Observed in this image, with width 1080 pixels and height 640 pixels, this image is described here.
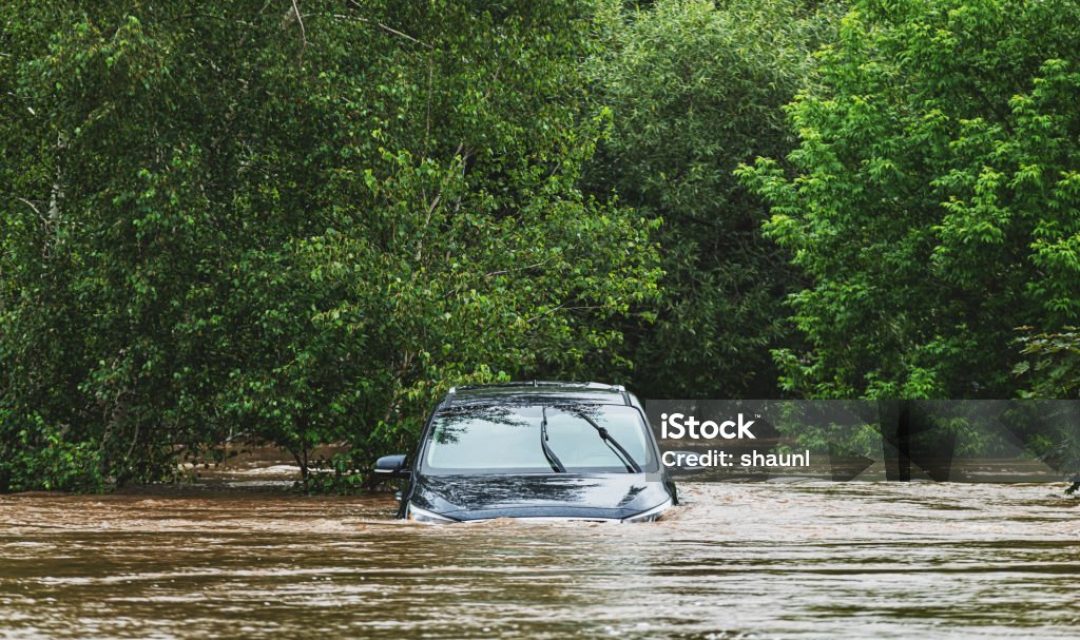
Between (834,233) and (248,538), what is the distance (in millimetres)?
19554

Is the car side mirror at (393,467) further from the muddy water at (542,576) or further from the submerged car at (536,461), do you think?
the muddy water at (542,576)

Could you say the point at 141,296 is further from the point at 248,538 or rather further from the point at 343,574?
the point at 343,574

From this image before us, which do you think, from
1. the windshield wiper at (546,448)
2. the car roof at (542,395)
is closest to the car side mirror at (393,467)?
the car roof at (542,395)

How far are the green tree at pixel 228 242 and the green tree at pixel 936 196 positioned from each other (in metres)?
11.1

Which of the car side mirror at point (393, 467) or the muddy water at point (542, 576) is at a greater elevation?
the car side mirror at point (393, 467)

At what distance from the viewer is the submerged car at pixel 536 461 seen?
11.4 meters

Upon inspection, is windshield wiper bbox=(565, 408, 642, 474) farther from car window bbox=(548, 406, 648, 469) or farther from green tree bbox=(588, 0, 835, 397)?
green tree bbox=(588, 0, 835, 397)

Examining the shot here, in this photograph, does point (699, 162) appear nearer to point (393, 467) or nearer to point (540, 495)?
point (393, 467)

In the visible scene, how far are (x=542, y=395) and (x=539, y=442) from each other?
0.60 m

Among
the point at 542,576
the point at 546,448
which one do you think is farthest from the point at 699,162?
the point at 542,576

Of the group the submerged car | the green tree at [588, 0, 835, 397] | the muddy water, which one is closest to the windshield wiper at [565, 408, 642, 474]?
the submerged car

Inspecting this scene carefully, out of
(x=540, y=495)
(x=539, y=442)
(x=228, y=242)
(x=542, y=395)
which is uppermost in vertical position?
(x=228, y=242)

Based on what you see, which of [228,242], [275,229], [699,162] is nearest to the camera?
[228,242]

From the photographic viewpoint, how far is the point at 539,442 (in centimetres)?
1222
